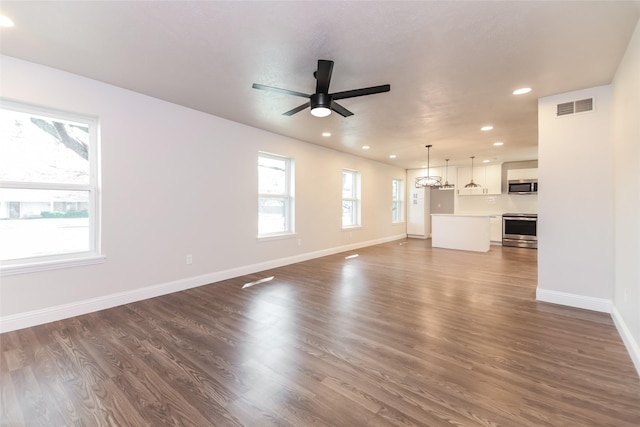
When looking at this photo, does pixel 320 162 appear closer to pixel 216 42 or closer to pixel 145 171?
pixel 145 171

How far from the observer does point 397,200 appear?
32.2 ft

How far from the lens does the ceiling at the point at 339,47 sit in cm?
193

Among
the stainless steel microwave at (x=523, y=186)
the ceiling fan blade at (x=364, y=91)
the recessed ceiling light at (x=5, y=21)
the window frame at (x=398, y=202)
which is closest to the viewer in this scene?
the recessed ceiling light at (x=5, y=21)

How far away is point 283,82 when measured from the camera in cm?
300

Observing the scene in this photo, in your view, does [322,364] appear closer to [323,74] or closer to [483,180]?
[323,74]

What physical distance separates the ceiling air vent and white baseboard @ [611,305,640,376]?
2.23 m

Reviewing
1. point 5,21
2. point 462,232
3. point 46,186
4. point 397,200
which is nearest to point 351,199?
point 397,200

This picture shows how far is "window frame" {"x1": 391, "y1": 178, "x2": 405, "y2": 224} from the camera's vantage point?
377 inches

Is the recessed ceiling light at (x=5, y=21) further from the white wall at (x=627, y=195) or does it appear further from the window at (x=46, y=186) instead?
the white wall at (x=627, y=195)

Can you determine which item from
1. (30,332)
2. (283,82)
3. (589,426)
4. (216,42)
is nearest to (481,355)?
(589,426)

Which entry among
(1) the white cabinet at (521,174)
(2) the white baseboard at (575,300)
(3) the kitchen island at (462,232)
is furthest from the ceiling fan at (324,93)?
(1) the white cabinet at (521,174)

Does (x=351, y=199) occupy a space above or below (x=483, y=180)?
below

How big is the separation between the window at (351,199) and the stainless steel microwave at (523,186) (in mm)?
4583

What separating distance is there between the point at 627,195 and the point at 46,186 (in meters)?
5.65
